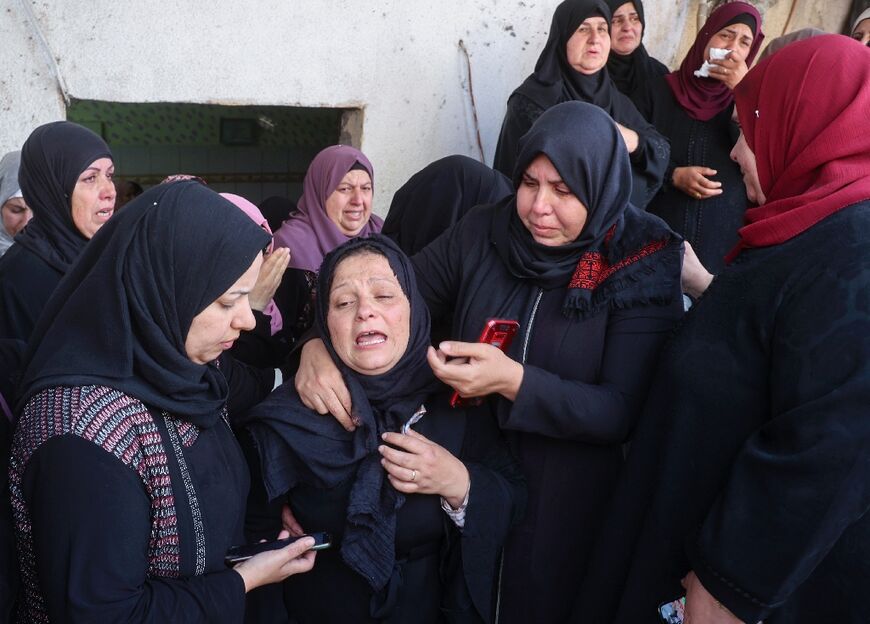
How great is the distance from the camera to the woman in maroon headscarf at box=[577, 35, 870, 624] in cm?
132

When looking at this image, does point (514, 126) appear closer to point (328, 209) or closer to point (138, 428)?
point (328, 209)

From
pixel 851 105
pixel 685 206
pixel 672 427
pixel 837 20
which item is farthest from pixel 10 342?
pixel 837 20

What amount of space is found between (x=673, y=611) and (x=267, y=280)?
1676mm

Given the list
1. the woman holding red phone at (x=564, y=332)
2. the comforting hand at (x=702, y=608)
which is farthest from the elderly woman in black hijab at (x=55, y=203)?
the comforting hand at (x=702, y=608)

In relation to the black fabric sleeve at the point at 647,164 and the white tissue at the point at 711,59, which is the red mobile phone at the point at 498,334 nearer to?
the black fabric sleeve at the point at 647,164

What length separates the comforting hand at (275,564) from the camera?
1.63 meters

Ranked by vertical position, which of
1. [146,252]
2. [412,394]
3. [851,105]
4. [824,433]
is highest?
[851,105]

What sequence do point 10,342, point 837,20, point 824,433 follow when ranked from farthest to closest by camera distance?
point 837,20 → point 10,342 → point 824,433

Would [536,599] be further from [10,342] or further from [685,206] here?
[685,206]

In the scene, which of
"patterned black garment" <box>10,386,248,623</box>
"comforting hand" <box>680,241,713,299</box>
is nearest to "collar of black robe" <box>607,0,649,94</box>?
"comforting hand" <box>680,241,713,299</box>

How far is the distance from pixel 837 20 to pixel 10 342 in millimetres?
6396

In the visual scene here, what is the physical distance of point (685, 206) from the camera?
349 centimetres

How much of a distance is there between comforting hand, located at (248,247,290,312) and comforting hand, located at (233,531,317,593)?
3.46 ft

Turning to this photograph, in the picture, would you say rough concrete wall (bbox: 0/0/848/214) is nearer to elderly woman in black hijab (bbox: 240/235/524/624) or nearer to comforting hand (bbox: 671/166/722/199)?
comforting hand (bbox: 671/166/722/199)
